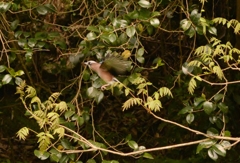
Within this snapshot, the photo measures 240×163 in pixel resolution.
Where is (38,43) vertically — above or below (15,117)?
above

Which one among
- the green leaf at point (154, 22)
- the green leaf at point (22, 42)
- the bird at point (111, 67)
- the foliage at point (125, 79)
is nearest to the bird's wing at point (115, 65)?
the bird at point (111, 67)

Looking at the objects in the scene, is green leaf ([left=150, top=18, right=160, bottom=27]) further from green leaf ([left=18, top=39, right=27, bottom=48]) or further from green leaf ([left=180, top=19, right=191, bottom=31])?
green leaf ([left=18, top=39, right=27, bottom=48])

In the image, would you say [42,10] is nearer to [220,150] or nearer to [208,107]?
[208,107]

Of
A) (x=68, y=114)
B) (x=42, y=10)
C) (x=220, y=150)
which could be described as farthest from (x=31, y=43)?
(x=220, y=150)

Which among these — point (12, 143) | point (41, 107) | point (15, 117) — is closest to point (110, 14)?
point (41, 107)

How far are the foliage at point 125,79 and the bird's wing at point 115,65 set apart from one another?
0.11m

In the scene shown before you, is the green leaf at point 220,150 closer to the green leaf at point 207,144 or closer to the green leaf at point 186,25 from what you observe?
the green leaf at point 207,144

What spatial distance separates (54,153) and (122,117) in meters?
1.22

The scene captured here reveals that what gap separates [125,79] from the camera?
185cm

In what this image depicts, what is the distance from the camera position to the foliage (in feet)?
5.93

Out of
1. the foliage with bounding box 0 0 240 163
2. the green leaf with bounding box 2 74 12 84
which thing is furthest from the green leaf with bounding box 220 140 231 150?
the green leaf with bounding box 2 74 12 84

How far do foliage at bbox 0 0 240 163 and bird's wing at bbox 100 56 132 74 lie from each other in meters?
0.11

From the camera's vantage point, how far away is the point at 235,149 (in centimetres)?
254

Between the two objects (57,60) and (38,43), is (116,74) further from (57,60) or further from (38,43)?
(57,60)
